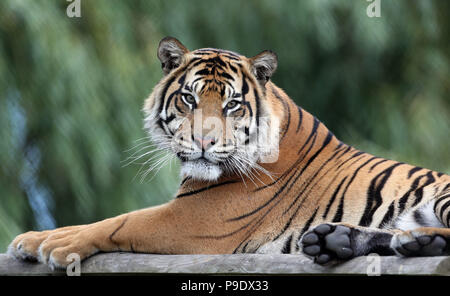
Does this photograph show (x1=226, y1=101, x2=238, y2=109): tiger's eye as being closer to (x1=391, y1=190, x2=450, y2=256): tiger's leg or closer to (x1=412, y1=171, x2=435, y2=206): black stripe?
(x1=412, y1=171, x2=435, y2=206): black stripe

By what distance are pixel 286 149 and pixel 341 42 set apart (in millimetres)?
3518

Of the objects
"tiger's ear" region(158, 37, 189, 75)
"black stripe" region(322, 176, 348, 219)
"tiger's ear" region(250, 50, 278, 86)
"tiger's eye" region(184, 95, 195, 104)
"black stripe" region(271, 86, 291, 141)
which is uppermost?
"tiger's ear" region(158, 37, 189, 75)

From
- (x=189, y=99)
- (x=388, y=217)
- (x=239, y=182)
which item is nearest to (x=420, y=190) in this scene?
(x=388, y=217)

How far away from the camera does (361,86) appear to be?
659 centimetres

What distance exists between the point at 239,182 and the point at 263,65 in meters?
0.58

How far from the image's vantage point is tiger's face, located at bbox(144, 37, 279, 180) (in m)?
2.91

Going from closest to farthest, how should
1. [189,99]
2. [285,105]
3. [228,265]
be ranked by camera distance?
[228,265] < [189,99] < [285,105]

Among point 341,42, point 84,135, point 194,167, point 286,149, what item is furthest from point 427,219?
point 341,42

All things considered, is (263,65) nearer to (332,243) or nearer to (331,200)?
(331,200)

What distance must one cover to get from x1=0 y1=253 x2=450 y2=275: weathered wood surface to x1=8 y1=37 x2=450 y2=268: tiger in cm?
6

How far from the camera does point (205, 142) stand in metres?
2.86

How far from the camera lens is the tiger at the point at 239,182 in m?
2.86

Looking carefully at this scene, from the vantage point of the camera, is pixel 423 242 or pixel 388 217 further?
pixel 388 217

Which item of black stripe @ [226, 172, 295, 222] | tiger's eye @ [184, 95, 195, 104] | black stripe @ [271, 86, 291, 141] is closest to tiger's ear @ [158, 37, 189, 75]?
tiger's eye @ [184, 95, 195, 104]
